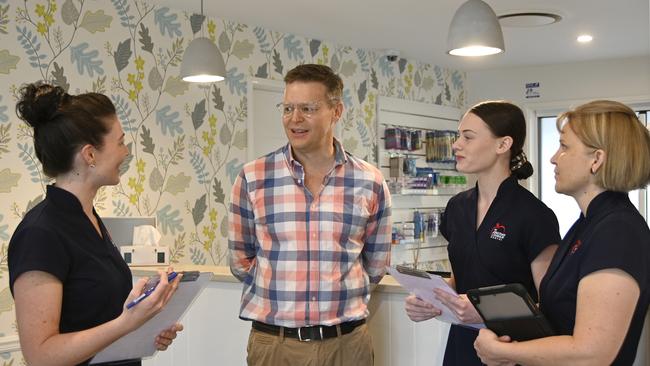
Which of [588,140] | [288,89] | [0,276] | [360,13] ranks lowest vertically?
[0,276]

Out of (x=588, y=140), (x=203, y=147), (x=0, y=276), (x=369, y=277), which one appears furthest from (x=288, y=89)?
(x=203, y=147)

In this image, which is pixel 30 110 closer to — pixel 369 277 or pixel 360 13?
pixel 369 277

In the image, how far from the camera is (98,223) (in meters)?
1.71

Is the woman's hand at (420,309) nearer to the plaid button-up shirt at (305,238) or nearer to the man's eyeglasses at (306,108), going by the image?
the plaid button-up shirt at (305,238)

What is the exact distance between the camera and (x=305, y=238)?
198 cm

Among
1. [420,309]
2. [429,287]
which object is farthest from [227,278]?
[429,287]

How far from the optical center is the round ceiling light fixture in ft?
15.7

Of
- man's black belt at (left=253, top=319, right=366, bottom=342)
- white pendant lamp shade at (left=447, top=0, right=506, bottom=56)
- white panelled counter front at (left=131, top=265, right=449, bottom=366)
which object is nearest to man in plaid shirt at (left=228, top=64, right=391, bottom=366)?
man's black belt at (left=253, top=319, right=366, bottom=342)

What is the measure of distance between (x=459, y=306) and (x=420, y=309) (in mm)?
197

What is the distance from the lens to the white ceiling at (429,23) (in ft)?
15.0

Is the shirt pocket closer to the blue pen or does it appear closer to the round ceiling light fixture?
the blue pen

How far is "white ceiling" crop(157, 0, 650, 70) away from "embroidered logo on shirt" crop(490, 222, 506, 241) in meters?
2.92

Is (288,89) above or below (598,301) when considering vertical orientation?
above

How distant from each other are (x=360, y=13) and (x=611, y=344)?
3.83m
